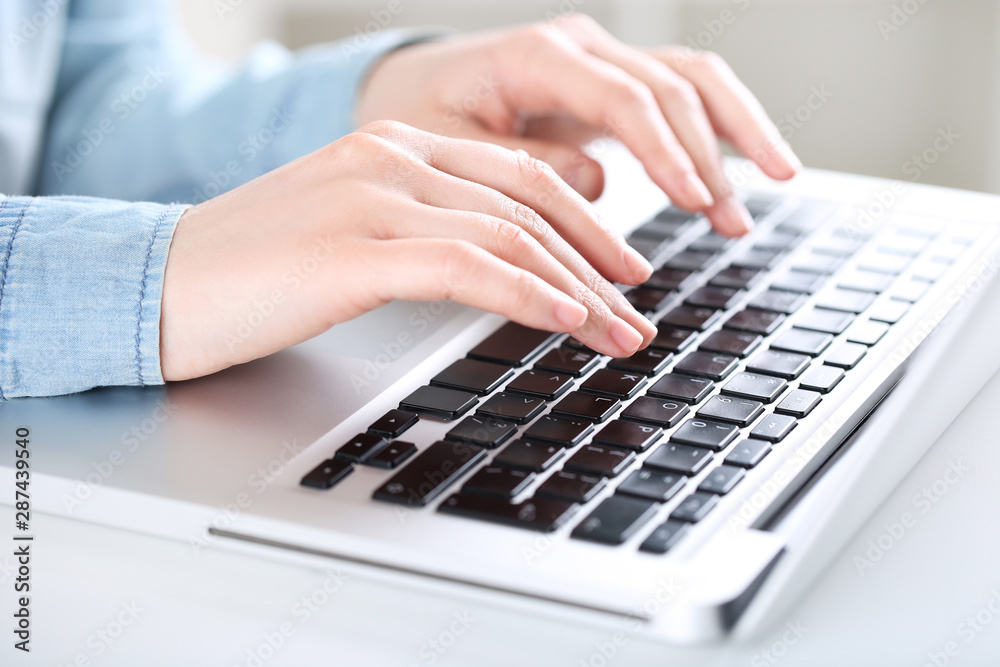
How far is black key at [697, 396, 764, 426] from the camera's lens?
1.33 ft

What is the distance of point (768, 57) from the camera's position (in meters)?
2.17

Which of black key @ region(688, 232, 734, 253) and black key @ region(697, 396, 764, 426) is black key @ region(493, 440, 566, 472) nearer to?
black key @ region(697, 396, 764, 426)

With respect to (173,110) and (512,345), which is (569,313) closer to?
(512,345)

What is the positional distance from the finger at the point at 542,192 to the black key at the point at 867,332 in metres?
0.11

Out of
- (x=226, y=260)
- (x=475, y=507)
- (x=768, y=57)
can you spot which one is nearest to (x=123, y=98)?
(x=226, y=260)

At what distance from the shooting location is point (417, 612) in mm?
328

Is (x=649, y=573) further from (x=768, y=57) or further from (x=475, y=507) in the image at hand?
(x=768, y=57)

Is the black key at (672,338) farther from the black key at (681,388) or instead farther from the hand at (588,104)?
the hand at (588,104)

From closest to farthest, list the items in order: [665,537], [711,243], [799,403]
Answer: [665,537] < [799,403] < [711,243]

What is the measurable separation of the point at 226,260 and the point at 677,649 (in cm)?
27

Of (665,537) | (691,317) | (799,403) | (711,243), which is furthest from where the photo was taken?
(711,243)

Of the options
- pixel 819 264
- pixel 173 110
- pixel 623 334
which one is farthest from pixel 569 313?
pixel 173 110

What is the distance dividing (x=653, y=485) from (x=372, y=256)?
0.53 ft

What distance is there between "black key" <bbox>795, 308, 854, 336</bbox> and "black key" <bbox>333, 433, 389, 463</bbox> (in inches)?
9.5
